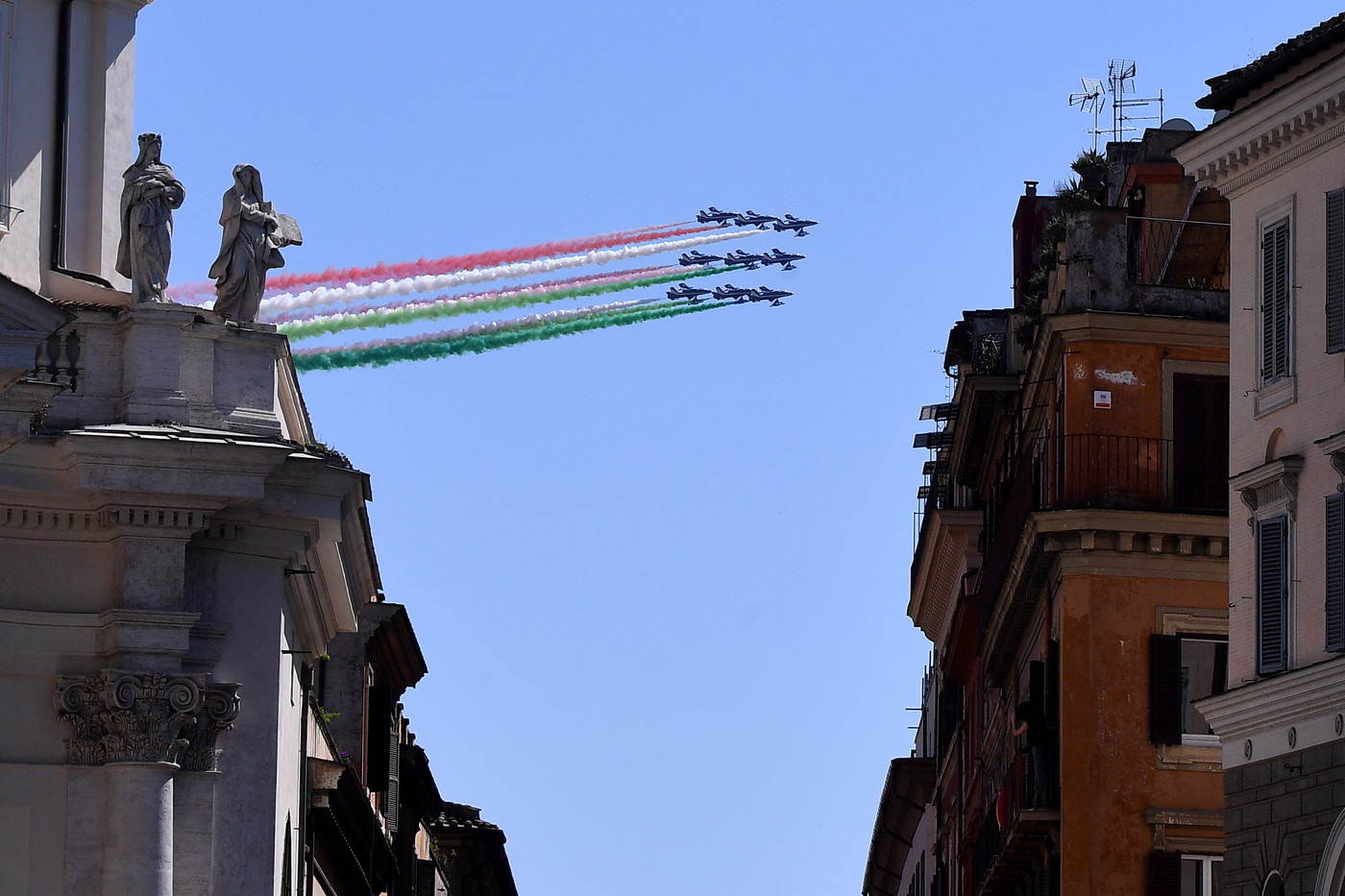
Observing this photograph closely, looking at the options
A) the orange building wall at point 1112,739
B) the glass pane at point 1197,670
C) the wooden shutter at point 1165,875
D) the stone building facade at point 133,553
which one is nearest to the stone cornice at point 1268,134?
the orange building wall at point 1112,739

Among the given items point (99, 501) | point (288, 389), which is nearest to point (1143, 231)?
point (288, 389)

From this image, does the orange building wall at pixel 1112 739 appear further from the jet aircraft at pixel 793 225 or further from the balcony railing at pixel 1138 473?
the jet aircraft at pixel 793 225

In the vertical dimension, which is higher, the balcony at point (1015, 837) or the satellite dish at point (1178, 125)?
the satellite dish at point (1178, 125)

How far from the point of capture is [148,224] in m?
40.0

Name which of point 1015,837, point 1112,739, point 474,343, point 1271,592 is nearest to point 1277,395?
point 1271,592

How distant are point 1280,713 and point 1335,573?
194 centimetres

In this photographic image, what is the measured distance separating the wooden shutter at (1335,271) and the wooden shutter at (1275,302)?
1.13m

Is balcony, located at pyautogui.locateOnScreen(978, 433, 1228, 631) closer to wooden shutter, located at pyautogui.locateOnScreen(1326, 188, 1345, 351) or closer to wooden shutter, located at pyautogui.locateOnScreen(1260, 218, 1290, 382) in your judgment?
wooden shutter, located at pyautogui.locateOnScreen(1260, 218, 1290, 382)

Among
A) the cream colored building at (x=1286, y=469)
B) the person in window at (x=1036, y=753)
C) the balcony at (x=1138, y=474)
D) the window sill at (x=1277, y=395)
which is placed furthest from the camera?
the person in window at (x=1036, y=753)

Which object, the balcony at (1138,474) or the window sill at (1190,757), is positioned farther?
the balcony at (1138,474)

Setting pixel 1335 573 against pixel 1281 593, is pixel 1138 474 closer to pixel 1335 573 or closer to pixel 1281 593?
pixel 1281 593

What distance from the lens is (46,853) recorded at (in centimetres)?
3803

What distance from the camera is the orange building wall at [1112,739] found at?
43.8 meters

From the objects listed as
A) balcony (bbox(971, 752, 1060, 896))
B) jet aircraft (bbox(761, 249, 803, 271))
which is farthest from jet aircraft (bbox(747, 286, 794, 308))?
balcony (bbox(971, 752, 1060, 896))
